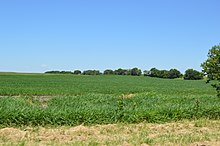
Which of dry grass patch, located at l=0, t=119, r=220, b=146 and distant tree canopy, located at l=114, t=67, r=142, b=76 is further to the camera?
distant tree canopy, located at l=114, t=67, r=142, b=76

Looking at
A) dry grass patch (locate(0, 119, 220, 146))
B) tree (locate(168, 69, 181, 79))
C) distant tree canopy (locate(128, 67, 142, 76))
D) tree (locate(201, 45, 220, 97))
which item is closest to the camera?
dry grass patch (locate(0, 119, 220, 146))

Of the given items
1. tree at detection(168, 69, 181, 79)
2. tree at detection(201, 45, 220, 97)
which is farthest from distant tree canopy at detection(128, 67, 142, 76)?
tree at detection(201, 45, 220, 97)

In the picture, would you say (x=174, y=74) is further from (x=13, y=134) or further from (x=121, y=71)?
(x=13, y=134)

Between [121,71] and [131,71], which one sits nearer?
[131,71]

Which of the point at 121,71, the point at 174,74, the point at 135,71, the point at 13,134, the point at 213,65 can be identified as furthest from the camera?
the point at 121,71

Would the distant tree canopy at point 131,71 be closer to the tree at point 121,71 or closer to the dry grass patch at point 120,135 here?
the tree at point 121,71

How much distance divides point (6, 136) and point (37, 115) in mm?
2051

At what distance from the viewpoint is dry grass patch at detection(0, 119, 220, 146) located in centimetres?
767

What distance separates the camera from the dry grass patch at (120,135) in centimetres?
767

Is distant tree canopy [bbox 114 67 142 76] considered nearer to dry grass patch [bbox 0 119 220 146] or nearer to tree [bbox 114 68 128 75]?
tree [bbox 114 68 128 75]

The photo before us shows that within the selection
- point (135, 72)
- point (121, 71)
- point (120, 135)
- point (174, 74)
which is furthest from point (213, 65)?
point (121, 71)

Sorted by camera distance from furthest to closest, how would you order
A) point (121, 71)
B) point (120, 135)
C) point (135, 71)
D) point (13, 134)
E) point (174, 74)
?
point (121, 71) → point (135, 71) → point (174, 74) → point (120, 135) → point (13, 134)

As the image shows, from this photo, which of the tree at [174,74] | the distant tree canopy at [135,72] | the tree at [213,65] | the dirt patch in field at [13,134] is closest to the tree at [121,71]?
the distant tree canopy at [135,72]

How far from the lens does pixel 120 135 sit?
8984 millimetres
